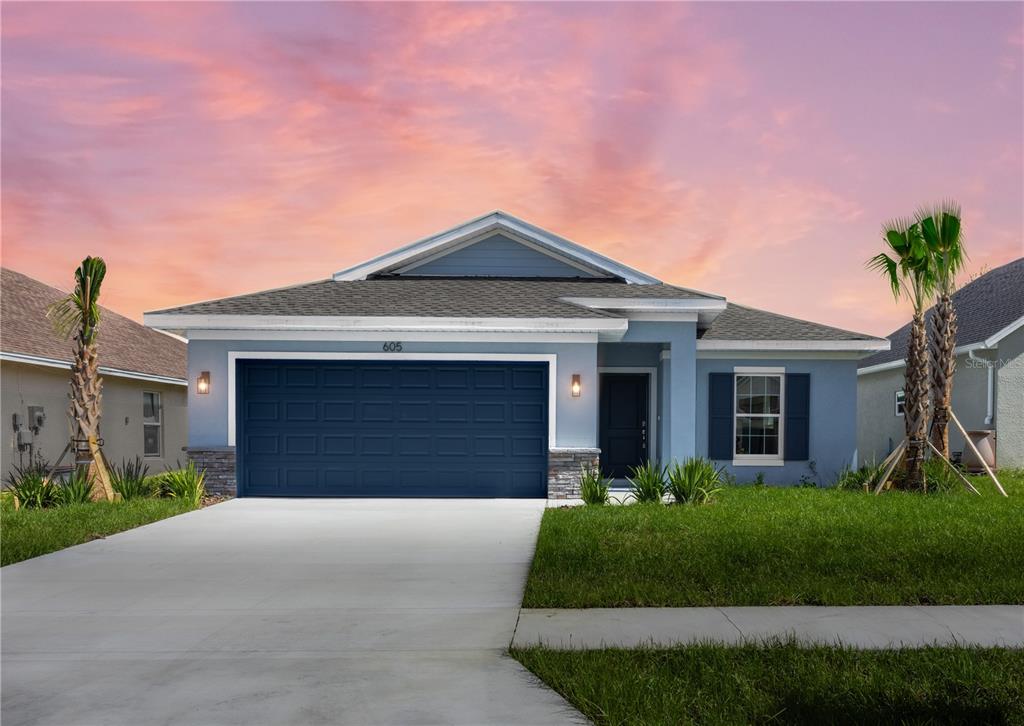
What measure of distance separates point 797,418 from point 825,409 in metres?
0.73

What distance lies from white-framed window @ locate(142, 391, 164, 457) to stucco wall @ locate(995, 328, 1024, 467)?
2140 centimetres

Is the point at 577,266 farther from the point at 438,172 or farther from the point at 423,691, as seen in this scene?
the point at 423,691

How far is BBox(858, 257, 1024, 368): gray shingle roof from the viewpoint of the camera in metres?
21.1

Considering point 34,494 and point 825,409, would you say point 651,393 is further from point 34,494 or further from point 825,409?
point 34,494

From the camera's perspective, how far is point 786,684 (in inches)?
199

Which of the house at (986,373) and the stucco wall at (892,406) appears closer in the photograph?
the house at (986,373)

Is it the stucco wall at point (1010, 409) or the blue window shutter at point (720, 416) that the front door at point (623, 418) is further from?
the stucco wall at point (1010, 409)

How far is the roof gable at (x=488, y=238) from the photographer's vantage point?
17.7 m

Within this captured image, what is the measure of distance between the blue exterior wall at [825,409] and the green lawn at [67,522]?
10.6 metres

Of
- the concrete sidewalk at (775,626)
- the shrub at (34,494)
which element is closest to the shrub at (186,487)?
the shrub at (34,494)

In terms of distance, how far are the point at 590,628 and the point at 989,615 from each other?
326cm

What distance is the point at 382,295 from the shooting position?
1627 cm

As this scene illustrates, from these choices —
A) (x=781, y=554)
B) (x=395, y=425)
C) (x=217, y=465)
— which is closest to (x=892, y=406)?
(x=395, y=425)

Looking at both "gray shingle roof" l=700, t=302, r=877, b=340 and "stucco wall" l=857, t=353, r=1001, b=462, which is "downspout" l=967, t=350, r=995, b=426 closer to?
"stucco wall" l=857, t=353, r=1001, b=462
